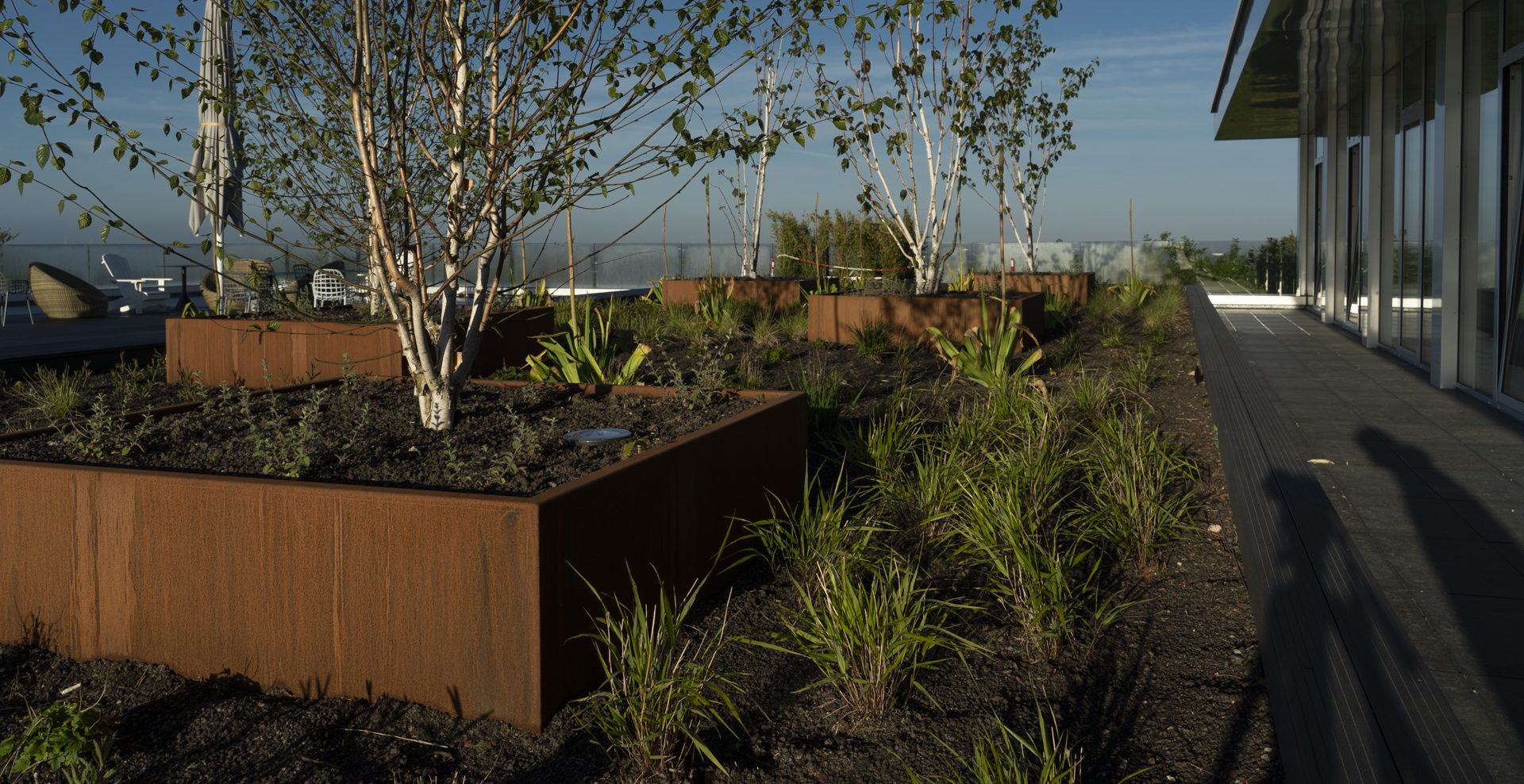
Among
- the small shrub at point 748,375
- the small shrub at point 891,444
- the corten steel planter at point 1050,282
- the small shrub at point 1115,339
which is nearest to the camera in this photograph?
the small shrub at point 891,444

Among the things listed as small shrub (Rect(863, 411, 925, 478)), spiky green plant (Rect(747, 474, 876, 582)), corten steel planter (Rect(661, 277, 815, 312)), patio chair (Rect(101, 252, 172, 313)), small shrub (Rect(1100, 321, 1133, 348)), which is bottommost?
spiky green plant (Rect(747, 474, 876, 582))

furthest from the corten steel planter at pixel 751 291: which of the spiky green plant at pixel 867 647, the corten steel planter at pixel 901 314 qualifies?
the spiky green plant at pixel 867 647

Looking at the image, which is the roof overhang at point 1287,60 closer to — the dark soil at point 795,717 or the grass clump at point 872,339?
the grass clump at point 872,339

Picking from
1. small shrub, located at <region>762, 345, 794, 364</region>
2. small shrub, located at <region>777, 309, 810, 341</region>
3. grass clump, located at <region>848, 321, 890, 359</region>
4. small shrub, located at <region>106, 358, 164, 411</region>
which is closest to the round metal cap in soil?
small shrub, located at <region>106, 358, 164, 411</region>

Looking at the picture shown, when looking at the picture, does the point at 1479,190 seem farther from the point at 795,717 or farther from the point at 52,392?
the point at 52,392

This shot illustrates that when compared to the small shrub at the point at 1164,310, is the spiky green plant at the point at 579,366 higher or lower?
lower

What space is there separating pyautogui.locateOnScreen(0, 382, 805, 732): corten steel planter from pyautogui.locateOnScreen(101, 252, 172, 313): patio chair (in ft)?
49.1

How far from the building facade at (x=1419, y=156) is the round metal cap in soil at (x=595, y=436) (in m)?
5.33

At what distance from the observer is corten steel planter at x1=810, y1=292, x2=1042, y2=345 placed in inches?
330

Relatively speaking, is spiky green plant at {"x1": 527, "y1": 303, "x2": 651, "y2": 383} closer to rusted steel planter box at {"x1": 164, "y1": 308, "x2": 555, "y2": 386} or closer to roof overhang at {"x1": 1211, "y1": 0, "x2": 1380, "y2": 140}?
rusted steel planter box at {"x1": 164, "y1": 308, "x2": 555, "y2": 386}

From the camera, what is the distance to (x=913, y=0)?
3.11 metres

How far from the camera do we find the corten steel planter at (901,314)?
27.5 feet

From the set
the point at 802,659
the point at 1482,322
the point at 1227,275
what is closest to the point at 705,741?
the point at 802,659

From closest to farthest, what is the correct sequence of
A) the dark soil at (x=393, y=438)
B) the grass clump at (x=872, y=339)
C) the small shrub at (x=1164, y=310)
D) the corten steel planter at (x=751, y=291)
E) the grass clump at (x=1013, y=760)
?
the grass clump at (x=1013, y=760)
the dark soil at (x=393, y=438)
the grass clump at (x=872, y=339)
the small shrub at (x=1164, y=310)
the corten steel planter at (x=751, y=291)
